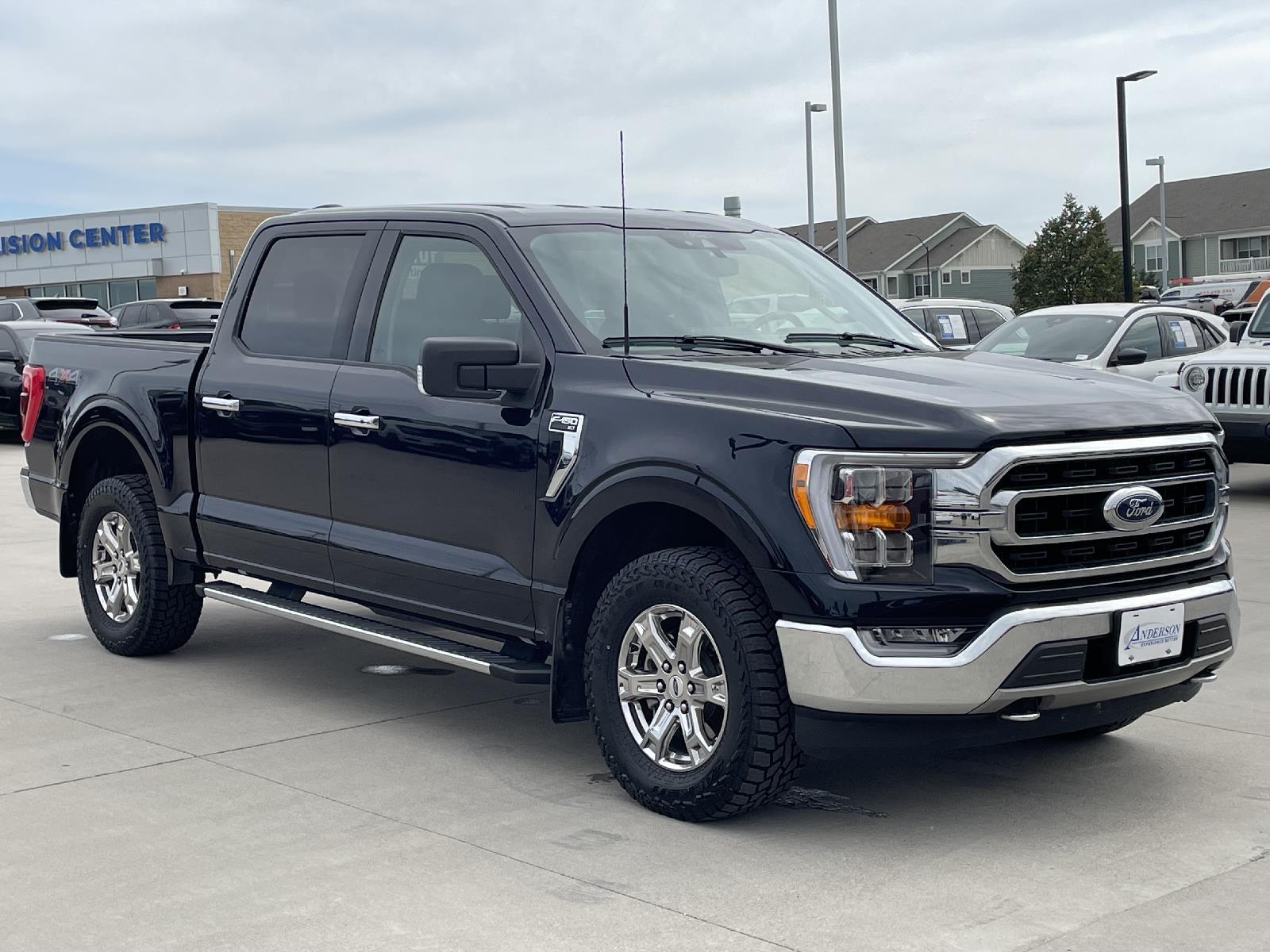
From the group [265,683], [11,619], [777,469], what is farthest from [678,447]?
[11,619]

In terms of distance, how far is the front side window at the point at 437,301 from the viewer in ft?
19.2

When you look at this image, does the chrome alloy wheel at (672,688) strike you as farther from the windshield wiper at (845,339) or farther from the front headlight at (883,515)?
the windshield wiper at (845,339)

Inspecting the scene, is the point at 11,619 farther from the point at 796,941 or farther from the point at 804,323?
the point at 796,941

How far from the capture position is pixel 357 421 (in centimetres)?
608

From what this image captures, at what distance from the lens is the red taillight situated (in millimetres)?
8047

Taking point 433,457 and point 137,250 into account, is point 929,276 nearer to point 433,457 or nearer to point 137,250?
point 137,250

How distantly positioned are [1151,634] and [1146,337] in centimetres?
1129

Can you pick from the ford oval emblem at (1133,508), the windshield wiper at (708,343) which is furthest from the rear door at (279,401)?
the ford oval emblem at (1133,508)

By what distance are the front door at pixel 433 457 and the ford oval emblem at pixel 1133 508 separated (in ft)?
6.09

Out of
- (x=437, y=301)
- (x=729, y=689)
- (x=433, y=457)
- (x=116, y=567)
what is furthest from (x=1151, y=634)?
(x=116, y=567)

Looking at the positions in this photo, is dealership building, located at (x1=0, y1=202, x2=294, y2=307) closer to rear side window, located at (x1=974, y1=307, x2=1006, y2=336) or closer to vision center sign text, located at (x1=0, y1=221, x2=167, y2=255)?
vision center sign text, located at (x1=0, y1=221, x2=167, y2=255)

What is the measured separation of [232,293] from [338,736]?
218 cm

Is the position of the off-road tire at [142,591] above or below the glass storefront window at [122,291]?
below

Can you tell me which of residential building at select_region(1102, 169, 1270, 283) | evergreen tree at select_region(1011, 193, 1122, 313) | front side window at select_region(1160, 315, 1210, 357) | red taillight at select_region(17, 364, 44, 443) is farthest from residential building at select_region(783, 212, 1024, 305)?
red taillight at select_region(17, 364, 44, 443)
